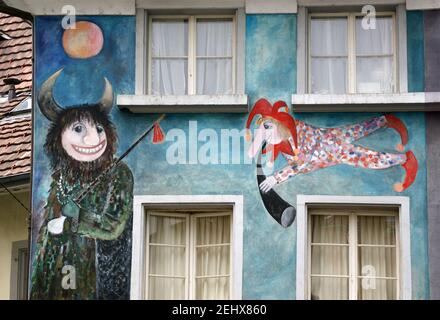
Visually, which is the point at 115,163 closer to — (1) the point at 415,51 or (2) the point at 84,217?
(2) the point at 84,217

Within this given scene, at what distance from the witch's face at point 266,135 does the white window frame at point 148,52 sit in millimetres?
660

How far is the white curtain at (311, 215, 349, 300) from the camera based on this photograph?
27172 mm

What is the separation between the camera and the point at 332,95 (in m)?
27.3

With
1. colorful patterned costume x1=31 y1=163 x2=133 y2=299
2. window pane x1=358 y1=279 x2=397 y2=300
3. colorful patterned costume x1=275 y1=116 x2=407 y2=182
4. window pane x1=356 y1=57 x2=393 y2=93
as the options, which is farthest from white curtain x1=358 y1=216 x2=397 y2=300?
colorful patterned costume x1=31 y1=163 x2=133 y2=299

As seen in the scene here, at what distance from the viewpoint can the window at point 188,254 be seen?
27359 mm

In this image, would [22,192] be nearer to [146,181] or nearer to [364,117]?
[146,181]

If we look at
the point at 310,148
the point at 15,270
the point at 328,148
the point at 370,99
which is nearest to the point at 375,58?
the point at 370,99

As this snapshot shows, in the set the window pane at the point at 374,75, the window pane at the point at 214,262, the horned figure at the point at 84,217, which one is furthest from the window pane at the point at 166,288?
the window pane at the point at 374,75

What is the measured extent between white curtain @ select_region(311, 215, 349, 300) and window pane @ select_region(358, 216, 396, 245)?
0.23m

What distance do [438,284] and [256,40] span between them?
4.38m

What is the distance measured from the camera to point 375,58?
27781 millimetres

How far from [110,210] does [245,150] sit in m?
2.09

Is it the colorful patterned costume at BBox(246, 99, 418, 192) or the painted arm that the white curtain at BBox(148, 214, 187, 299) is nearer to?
the painted arm

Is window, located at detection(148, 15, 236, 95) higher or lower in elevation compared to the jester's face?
higher
